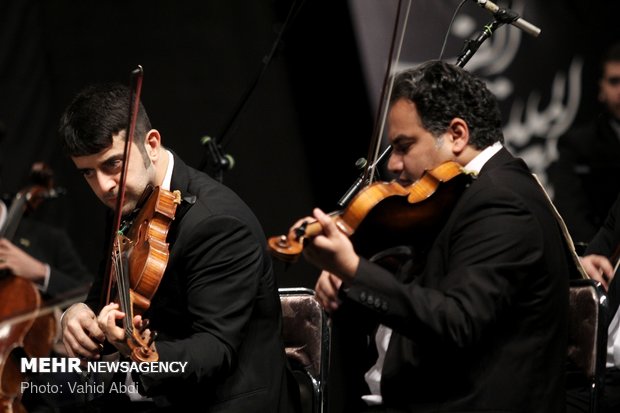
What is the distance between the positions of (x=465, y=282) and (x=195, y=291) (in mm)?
749

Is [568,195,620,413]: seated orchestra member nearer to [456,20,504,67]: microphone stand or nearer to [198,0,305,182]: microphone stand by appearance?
[456,20,504,67]: microphone stand

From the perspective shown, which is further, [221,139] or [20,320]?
[20,320]

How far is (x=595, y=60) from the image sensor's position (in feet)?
14.7

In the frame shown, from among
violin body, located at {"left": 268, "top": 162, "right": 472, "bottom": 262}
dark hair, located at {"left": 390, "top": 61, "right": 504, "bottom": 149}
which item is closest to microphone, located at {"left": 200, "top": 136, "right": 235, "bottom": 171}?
dark hair, located at {"left": 390, "top": 61, "right": 504, "bottom": 149}

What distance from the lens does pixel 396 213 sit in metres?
2.15

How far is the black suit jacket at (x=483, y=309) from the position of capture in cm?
208

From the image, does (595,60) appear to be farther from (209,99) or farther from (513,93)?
(209,99)

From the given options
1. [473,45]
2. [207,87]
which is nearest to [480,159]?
[473,45]

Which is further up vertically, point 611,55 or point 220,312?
point 611,55

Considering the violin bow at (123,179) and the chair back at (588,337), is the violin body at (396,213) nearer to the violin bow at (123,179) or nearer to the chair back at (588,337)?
the chair back at (588,337)

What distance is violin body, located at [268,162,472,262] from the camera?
2.08 m

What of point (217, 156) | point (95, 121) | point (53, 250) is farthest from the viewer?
point (53, 250)

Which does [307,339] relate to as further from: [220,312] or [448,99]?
[448,99]

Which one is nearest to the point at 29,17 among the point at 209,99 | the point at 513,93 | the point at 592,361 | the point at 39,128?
the point at 39,128
